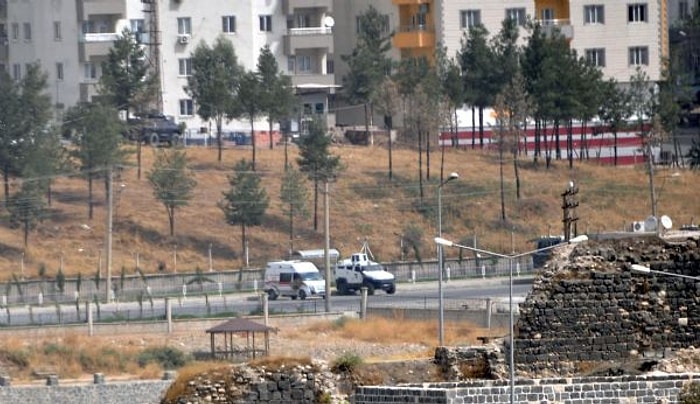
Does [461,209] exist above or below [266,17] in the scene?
below

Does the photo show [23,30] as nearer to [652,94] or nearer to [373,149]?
[373,149]

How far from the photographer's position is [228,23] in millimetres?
106438

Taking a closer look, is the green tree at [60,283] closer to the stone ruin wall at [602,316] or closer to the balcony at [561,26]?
the balcony at [561,26]

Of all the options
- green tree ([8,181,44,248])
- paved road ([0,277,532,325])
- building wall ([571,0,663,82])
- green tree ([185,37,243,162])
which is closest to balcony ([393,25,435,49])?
building wall ([571,0,663,82])

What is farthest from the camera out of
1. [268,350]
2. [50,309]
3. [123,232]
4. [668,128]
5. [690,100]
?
[690,100]

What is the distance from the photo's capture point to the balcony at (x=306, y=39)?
106 m

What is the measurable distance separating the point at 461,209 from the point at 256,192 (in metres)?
8.31

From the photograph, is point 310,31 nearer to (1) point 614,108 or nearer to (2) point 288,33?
(2) point 288,33

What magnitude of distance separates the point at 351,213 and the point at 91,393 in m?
38.0

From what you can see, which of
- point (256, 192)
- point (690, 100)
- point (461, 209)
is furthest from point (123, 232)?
point (690, 100)

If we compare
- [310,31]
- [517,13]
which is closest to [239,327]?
[310,31]

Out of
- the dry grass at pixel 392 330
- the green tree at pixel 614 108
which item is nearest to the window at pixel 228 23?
the green tree at pixel 614 108

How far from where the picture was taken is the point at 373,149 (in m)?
95.8

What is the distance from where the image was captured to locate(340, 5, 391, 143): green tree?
101 metres
